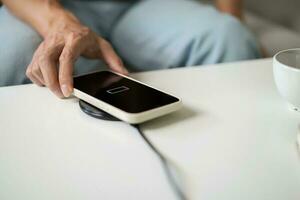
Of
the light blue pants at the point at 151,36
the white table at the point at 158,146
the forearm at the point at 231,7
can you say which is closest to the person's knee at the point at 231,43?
the light blue pants at the point at 151,36

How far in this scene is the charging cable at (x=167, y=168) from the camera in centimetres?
36

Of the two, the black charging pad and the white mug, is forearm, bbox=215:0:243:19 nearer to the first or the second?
the white mug

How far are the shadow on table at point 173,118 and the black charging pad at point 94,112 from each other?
0.15 feet

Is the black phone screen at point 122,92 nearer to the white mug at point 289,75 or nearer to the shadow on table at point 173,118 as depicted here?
the shadow on table at point 173,118

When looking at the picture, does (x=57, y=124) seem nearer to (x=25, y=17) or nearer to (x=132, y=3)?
(x=25, y=17)

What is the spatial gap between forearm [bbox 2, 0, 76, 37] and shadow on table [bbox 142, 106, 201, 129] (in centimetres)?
31

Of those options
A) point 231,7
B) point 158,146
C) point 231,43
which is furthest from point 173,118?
point 231,7

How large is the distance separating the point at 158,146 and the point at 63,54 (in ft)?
0.74

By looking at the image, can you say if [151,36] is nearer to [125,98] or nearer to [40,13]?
[40,13]

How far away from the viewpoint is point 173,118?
0.49 m

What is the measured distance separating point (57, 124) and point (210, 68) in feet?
0.96

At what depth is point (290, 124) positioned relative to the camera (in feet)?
1.60

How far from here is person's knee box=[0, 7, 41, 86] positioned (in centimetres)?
71

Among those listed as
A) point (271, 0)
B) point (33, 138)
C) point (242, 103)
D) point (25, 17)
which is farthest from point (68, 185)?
point (271, 0)
